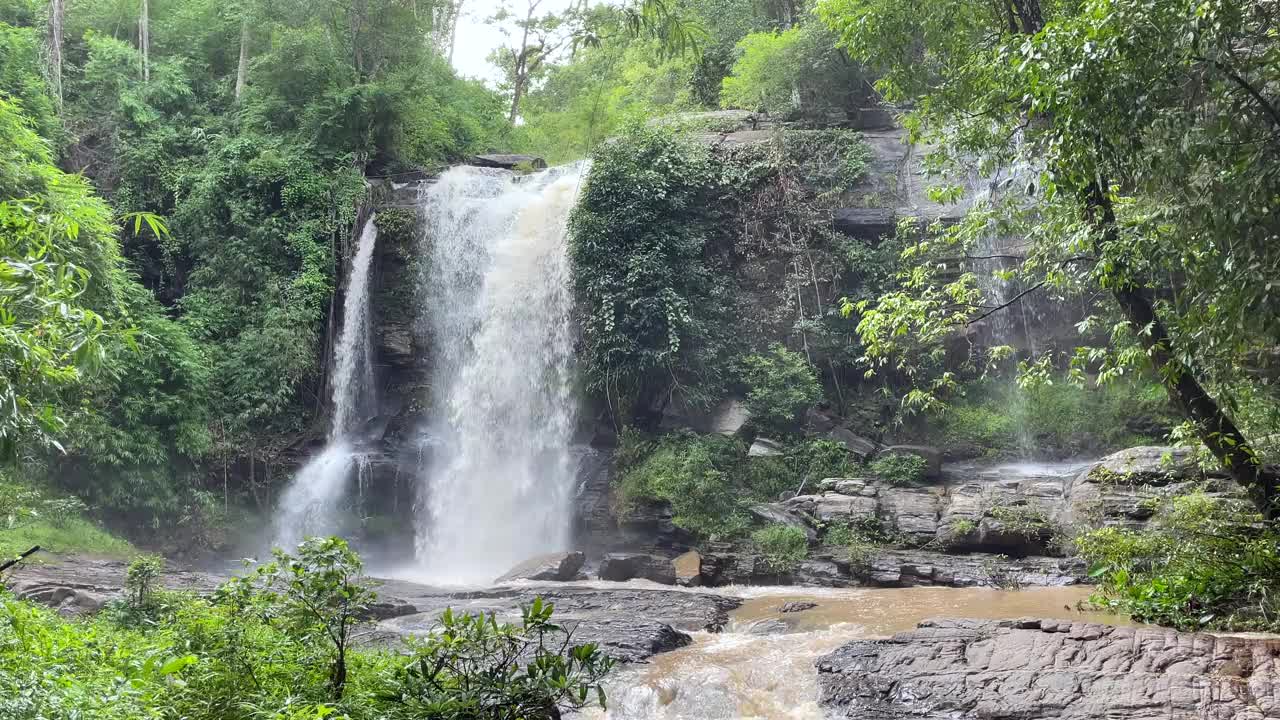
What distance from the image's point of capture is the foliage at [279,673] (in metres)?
3.74

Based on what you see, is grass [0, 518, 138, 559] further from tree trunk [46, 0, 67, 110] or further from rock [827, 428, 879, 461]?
rock [827, 428, 879, 461]

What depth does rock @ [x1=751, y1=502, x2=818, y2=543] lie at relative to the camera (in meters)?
13.7

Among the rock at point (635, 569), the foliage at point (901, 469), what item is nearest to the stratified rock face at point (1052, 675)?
the rock at point (635, 569)

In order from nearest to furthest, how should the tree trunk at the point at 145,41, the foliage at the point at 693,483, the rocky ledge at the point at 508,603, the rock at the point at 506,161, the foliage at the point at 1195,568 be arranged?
the foliage at the point at 1195,568
the rocky ledge at the point at 508,603
the foliage at the point at 693,483
the tree trunk at the point at 145,41
the rock at the point at 506,161

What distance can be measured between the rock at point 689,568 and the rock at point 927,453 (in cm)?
443

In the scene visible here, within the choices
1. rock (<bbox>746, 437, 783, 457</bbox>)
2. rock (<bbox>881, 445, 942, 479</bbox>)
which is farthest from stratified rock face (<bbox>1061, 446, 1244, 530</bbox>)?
rock (<bbox>746, 437, 783, 457</bbox>)

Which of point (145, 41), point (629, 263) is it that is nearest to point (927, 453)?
point (629, 263)

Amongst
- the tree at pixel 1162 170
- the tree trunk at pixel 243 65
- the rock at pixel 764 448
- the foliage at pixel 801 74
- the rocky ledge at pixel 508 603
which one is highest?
the tree trunk at pixel 243 65

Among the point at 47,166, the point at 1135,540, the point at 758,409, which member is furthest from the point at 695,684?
the point at 47,166

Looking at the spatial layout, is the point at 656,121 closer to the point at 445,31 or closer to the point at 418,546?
the point at 418,546

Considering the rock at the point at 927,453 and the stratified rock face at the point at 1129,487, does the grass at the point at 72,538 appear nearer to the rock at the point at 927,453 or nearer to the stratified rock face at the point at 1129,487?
the rock at the point at 927,453

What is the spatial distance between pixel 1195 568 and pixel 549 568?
8747 mm

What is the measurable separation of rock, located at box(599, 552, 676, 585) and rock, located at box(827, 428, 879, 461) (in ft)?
15.7

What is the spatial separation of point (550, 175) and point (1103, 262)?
50.9 ft
